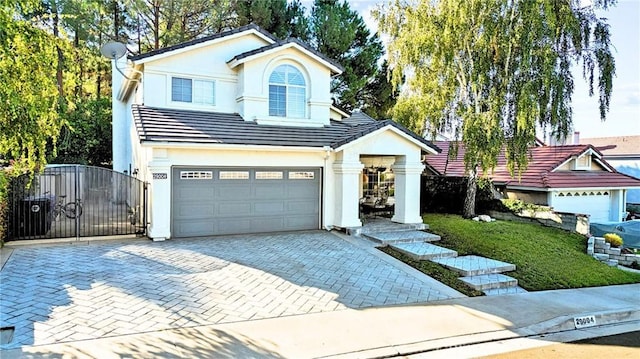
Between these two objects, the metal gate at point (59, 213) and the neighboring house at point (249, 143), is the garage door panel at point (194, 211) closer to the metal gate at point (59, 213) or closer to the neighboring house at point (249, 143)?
the neighboring house at point (249, 143)

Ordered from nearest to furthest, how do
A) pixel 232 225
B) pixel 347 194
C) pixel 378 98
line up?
pixel 232 225, pixel 347 194, pixel 378 98

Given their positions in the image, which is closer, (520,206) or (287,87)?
(287,87)

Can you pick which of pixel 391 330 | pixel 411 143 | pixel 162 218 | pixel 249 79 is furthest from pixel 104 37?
pixel 391 330

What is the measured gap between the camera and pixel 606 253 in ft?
46.6

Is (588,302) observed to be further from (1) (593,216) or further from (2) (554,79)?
(1) (593,216)

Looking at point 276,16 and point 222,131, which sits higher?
point 276,16

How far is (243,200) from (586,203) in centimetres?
1562

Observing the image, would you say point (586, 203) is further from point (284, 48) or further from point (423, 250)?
point (284, 48)

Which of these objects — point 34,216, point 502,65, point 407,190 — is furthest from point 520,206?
point 34,216

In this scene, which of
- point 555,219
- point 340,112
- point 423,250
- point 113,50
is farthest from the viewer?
point 340,112

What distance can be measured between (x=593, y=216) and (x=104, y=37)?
3028cm

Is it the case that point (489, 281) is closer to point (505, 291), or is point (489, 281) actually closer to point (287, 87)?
point (505, 291)

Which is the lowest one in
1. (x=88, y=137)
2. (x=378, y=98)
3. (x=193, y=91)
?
(x=88, y=137)

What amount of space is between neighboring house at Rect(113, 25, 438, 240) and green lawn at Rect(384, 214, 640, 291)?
6.34 feet
